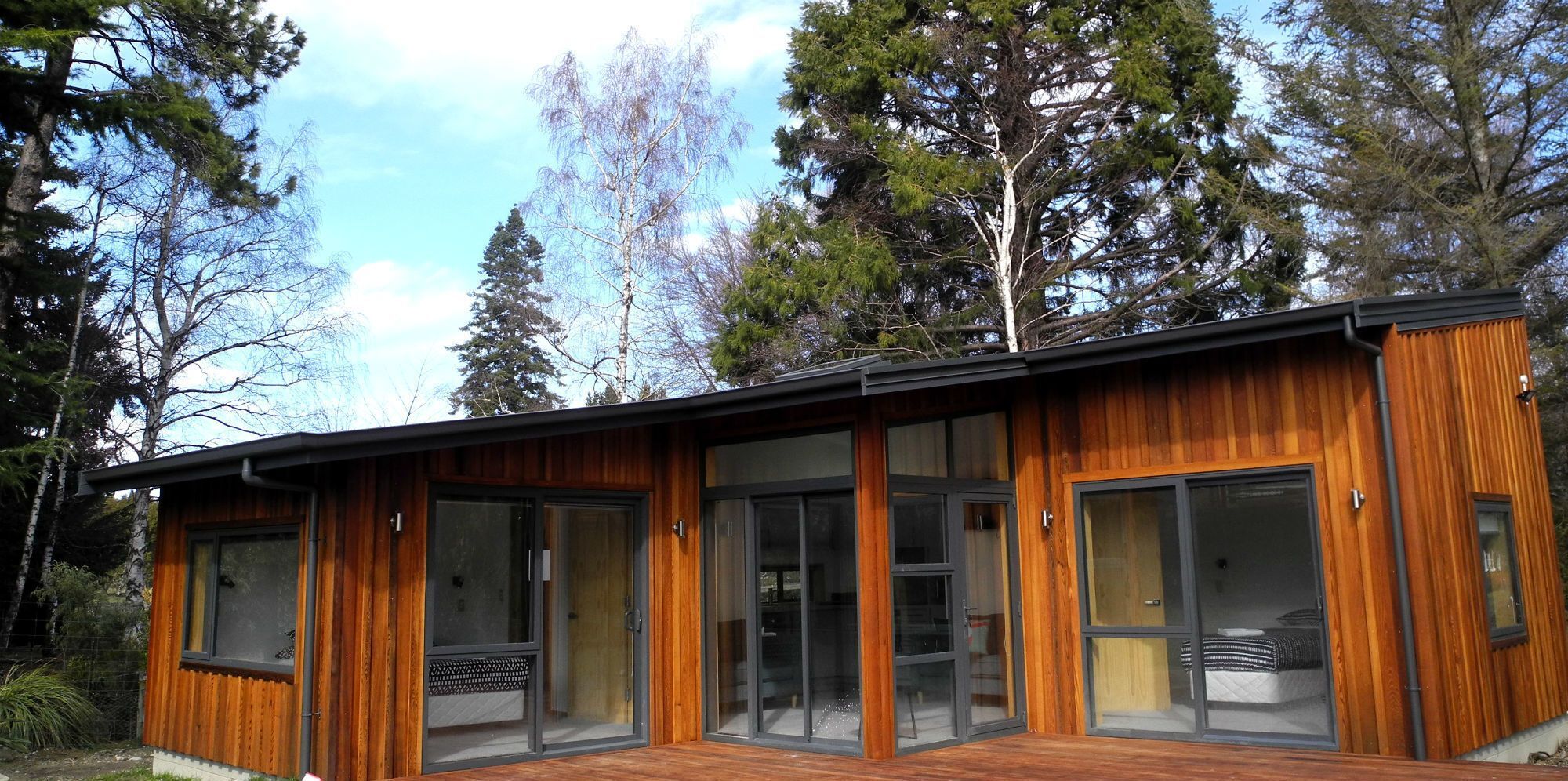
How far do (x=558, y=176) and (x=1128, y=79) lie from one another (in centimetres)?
806

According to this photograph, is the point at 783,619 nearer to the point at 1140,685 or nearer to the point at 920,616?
the point at 920,616

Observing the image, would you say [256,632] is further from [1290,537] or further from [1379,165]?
[1379,165]

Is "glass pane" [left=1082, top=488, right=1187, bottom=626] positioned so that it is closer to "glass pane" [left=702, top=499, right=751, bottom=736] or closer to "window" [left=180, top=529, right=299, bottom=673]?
"glass pane" [left=702, top=499, right=751, bottom=736]

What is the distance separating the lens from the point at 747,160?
55.2 ft

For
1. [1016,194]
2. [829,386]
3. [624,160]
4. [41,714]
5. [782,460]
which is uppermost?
[624,160]

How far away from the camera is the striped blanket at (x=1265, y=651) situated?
648 centimetres

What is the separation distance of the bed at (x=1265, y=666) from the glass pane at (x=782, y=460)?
244 centimetres

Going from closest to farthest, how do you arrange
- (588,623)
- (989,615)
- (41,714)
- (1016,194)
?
(989,615) < (588,623) < (41,714) < (1016,194)

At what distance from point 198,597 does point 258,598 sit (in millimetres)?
956

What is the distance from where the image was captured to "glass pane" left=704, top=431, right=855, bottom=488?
7.28 meters

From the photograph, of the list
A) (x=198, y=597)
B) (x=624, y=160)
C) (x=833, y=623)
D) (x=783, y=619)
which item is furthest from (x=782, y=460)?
(x=624, y=160)

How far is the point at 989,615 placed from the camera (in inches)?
292

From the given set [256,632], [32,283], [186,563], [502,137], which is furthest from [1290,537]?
[502,137]

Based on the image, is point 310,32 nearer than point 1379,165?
No
